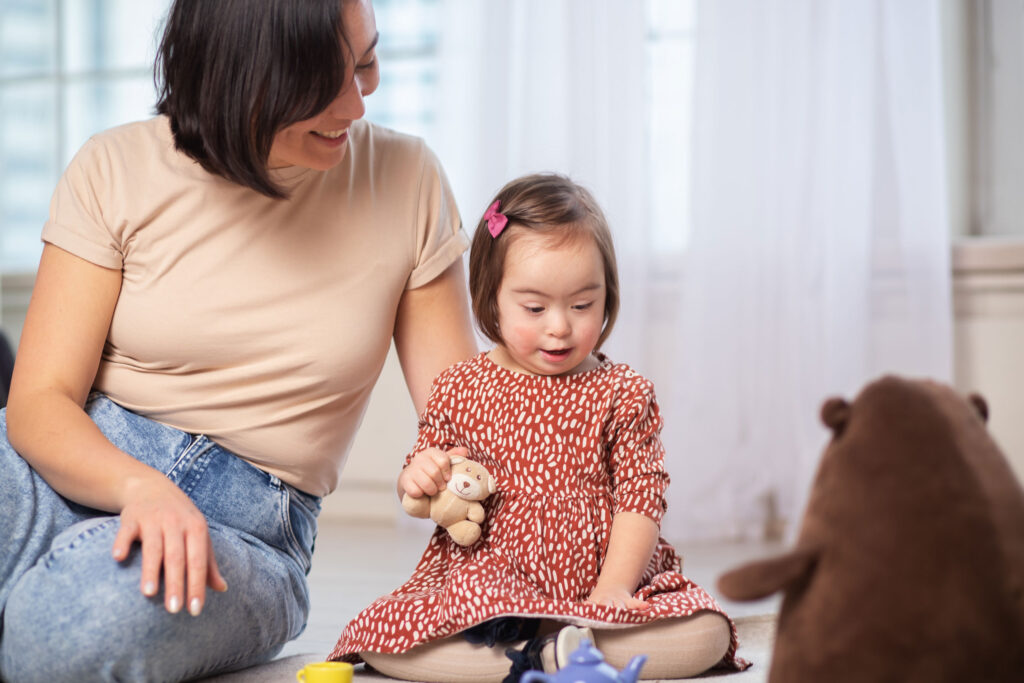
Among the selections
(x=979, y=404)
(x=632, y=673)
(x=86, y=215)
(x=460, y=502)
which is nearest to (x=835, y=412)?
(x=979, y=404)

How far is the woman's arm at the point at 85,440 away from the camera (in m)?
1.02

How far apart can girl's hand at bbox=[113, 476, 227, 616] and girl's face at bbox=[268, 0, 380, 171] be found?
425 millimetres

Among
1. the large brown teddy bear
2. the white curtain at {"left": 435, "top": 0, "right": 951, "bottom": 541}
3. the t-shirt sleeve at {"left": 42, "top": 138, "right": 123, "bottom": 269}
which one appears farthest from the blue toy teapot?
the white curtain at {"left": 435, "top": 0, "right": 951, "bottom": 541}

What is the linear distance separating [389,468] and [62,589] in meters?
1.94

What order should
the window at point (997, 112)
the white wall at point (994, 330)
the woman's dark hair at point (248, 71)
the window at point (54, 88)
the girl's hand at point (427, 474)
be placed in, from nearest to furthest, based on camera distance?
the woman's dark hair at point (248, 71)
the girl's hand at point (427, 474)
the white wall at point (994, 330)
the window at point (997, 112)
the window at point (54, 88)

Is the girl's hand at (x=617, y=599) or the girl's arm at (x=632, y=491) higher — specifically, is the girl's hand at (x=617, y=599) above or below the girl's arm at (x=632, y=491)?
below

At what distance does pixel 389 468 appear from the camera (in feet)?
9.93

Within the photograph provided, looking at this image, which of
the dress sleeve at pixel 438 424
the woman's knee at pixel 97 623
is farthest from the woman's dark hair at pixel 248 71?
the woman's knee at pixel 97 623

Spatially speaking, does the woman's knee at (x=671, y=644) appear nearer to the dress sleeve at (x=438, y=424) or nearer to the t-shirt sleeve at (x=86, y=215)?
the dress sleeve at (x=438, y=424)

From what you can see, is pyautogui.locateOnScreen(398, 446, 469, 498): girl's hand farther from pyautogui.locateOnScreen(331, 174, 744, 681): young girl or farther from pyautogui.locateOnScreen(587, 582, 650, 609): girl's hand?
pyautogui.locateOnScreen(587, 582, 650, 609): girl's hand

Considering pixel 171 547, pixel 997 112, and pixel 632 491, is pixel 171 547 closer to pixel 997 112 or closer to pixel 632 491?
pixel 632 491

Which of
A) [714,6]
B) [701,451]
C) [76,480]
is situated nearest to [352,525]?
[701,451]

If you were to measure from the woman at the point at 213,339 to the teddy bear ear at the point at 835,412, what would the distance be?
23.5 inches

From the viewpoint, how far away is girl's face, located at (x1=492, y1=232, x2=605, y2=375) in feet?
4.14
